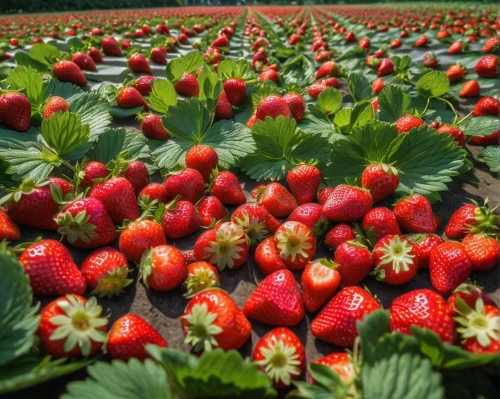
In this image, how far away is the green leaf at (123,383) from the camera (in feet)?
2.11

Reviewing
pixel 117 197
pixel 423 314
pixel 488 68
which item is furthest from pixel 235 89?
Result: pixel 488 68

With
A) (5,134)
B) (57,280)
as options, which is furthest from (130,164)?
(5,134)

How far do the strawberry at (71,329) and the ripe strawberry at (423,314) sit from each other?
696mm

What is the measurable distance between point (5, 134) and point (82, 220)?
0.80m

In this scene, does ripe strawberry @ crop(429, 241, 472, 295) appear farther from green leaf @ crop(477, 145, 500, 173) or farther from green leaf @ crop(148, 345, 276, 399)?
green leaf @ crop(477, 145, 500, 173)

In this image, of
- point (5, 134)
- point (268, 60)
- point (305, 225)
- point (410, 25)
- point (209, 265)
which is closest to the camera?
point (209, 265)

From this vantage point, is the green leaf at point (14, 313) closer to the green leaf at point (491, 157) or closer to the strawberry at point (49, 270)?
the strawberry at point (49, 270)

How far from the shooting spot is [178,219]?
119 cm

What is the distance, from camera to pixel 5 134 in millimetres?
1556

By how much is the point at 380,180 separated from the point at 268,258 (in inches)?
19.8

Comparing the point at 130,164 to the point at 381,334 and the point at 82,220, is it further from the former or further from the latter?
the point at 381,334

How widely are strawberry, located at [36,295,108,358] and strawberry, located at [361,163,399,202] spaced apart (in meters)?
0.95

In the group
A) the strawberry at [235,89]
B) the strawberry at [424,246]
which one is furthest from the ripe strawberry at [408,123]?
the strawberry at [235,89]

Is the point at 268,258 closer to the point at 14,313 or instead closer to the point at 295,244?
the point at 295,244
